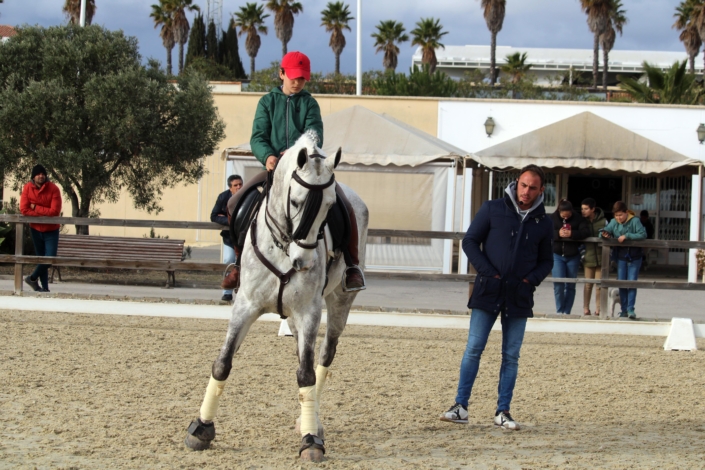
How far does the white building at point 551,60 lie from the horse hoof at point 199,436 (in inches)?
2001

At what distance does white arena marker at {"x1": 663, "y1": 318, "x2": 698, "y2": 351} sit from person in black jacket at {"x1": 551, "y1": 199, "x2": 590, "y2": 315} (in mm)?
1940

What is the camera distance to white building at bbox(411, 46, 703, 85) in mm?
55500

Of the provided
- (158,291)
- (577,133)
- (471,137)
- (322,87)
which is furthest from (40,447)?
(322,87)

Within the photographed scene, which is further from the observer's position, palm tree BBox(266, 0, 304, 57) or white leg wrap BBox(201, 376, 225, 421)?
palm tree BBox(266, 0, 304, 57)

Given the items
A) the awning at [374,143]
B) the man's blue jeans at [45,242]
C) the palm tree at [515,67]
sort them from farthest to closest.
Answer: the palm tree at [515,67], the awning at [374,143], the man's blue jeans at [45,242]

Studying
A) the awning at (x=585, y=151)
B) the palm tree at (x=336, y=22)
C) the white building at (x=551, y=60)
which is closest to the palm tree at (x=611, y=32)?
the white building at (x=551, y=60)

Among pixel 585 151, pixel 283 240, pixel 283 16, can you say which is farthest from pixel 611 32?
pixel 283 240

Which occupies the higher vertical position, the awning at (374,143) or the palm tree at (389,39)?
the palm tree at (389,39)

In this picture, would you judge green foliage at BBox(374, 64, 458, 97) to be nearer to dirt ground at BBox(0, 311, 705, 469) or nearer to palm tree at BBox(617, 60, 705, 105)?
palm tree at BBox(617, 60, 705, 105)

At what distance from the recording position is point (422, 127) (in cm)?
2311

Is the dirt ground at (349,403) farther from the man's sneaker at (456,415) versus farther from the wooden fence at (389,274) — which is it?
the wooden fence at (389,274)

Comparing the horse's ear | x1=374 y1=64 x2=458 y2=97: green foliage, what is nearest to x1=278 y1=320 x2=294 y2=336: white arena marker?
the horse's ear

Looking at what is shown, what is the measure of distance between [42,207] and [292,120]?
779cm

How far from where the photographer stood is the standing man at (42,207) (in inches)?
461
